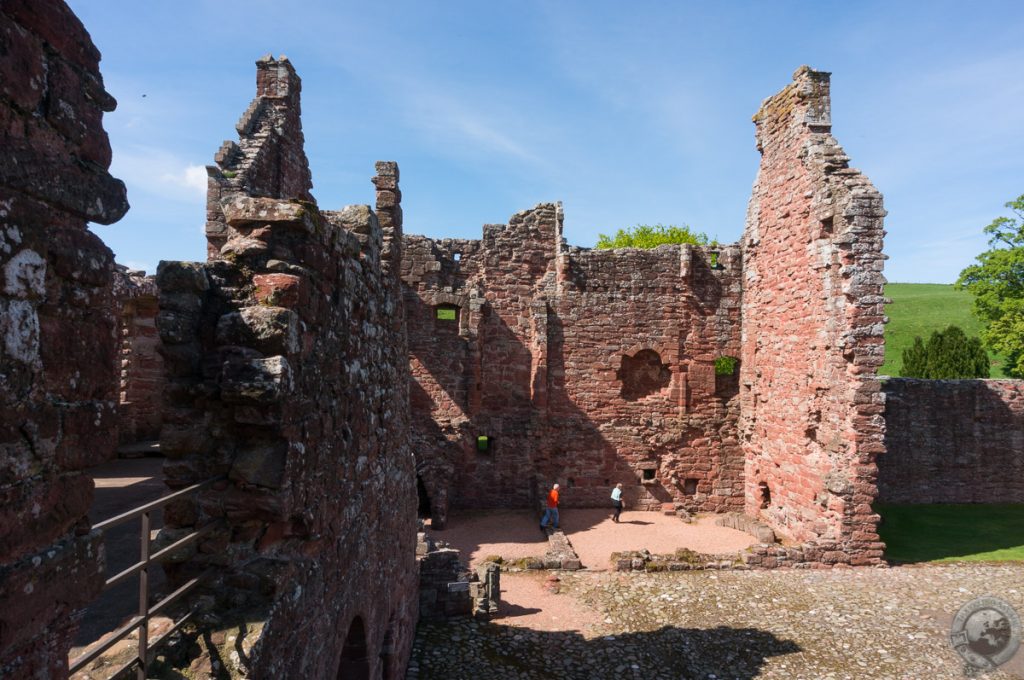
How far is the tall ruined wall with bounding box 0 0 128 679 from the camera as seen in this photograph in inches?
69.4

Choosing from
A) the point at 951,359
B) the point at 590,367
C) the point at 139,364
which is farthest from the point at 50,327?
the point at 951,359

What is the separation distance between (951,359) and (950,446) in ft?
43.2

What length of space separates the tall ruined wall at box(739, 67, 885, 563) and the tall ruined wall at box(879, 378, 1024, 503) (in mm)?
5185

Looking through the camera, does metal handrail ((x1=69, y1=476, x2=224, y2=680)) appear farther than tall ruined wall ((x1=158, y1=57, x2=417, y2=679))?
No

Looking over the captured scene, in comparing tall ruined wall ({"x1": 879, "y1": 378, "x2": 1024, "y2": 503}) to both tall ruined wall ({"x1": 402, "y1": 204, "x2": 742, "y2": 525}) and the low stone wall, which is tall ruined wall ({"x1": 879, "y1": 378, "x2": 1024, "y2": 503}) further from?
the low stone wall

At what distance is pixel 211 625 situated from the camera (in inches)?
137

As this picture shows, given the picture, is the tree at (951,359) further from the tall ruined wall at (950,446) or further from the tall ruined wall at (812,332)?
the tall ruined wall at (812,332)

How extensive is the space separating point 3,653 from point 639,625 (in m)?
10.2

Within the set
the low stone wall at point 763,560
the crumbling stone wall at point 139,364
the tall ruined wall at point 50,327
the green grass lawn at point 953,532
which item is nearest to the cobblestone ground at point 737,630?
the low stone wall at point 763,560

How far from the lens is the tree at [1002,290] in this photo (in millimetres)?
26641

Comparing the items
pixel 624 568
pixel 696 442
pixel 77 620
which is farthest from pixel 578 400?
pixel 77 620

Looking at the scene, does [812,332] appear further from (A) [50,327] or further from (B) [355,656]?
(A) [50,327]

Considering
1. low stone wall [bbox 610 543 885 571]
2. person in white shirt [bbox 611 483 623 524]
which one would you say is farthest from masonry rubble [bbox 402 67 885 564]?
low stone wall [bbox 610 543 885 571]

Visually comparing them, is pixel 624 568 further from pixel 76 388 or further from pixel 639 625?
pixel 76 388
